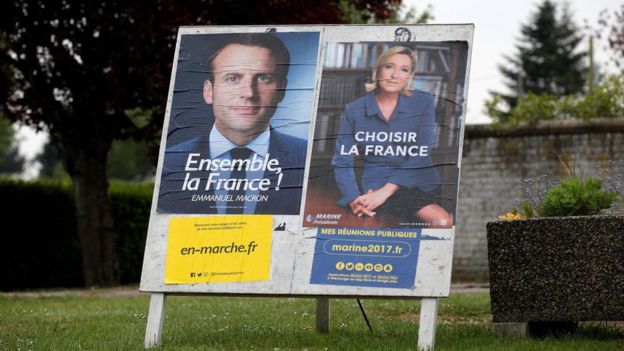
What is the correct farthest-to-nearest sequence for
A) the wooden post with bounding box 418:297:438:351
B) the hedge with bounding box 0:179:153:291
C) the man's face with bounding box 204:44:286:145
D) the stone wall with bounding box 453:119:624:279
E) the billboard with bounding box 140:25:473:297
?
the hedge with bounding box 0:179:153:291 → the stone wall with bounding box 453:119:624:279 → the man's face with bounding box 204:44:286:145 → the billboard with bounding box 140:25:473:297 → the wooden post with bounding box 418:297:438:351

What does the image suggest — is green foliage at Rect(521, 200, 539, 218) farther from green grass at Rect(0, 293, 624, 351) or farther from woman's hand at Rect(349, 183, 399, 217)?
woman's hand at Rect(349, 183, 399, 217)

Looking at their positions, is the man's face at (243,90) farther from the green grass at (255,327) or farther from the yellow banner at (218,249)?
the green grass at (255,327)

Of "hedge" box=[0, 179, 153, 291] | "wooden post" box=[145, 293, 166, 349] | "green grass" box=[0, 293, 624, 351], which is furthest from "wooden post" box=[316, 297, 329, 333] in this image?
"hedge" box=[0, 179, 153, 291]

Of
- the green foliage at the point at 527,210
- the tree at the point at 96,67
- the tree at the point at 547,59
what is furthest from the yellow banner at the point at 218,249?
the tree at the point at 547,59

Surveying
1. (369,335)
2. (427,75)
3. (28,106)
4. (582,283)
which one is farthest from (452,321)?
(28,106)

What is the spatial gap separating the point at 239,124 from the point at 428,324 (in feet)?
6.76

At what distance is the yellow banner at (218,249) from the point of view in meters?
7.38

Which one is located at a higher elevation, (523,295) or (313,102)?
(313,102)

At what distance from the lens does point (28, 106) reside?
17.8 meters

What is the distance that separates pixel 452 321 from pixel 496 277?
94.5 inches

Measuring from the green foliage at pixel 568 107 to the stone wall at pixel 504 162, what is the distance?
24 cm

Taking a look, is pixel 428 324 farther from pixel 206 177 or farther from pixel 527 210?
pixel 206 177

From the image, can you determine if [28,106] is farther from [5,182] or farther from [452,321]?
[452,321]

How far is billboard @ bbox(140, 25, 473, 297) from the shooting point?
7.16m
